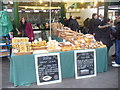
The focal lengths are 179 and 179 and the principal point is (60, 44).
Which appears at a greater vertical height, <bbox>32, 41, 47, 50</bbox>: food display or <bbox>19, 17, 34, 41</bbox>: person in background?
<bbox>19, 17, 34, 41</bbox>: person in background

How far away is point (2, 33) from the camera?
6.26 meters

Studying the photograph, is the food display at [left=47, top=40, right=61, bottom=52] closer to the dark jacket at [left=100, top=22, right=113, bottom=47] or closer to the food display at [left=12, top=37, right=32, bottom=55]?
the food display at [left=12, top=37, right=32, bottom=55]

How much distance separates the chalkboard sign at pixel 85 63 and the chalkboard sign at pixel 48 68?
0.53 metres

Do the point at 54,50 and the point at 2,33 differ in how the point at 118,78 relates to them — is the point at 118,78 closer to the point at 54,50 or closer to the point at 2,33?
the point at 54,50

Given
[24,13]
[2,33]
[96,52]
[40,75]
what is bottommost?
[40,75]

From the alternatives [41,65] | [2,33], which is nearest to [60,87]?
[41,65]

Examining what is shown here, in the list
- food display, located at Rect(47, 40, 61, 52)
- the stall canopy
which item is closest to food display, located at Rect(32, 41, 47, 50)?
food display, located at Rect(47, 40, 61, 52)

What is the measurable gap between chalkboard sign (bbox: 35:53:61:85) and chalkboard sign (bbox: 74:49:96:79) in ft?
1.73

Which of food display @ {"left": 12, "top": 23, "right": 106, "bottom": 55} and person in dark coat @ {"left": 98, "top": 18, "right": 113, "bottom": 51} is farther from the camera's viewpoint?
person in dark coat @ {"left": 98, "top": 18, "right": 113, "bottom": 51}

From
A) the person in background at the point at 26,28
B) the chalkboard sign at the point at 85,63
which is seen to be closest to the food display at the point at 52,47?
the chalkboard sign at the point at 85,63

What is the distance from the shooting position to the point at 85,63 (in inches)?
180

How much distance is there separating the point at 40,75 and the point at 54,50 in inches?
27.4

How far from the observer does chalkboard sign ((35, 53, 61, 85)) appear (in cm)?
414

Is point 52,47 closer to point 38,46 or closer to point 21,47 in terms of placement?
point 38,46
